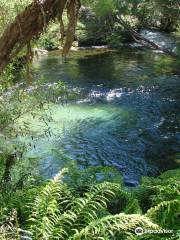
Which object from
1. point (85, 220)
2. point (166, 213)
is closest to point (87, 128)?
point (166, 213)

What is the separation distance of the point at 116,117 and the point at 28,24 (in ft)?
41.3

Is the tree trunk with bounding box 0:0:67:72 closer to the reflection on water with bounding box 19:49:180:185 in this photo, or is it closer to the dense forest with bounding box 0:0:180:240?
the dense forest with bounding box 0:0:180:240


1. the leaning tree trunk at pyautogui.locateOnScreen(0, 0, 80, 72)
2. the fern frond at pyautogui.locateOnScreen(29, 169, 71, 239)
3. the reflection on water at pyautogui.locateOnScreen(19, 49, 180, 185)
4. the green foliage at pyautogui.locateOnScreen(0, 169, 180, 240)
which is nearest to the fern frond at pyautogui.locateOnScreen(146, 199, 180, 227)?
the green foliage at pyautogui.locateOnScreen(0, 169, 180, 240)

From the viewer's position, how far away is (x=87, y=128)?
1623 cm

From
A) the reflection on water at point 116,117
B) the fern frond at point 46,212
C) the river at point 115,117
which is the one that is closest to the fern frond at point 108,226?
the fern frond at point 46,212

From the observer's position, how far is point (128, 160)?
13391 mm

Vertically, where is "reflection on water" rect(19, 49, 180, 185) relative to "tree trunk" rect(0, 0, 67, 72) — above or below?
below

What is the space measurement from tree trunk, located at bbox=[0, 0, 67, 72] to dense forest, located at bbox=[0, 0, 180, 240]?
0.5 inches

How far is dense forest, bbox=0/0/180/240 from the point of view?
5184 millimetres

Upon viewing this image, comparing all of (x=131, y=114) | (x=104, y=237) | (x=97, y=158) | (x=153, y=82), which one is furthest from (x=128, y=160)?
(x=153, y=82)

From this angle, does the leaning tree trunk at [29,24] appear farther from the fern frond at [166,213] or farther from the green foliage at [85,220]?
the fern frond at [166,213]

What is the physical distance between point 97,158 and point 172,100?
25.0ft

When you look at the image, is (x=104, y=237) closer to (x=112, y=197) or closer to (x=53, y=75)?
(x=112, y=197)

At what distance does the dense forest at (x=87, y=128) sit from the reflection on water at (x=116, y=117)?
0.05 meters
